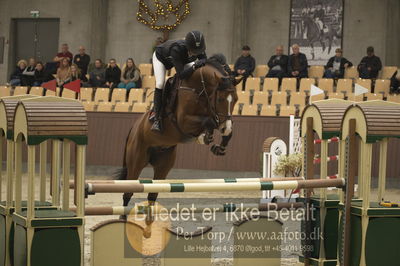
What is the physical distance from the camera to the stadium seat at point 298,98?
1593 cm

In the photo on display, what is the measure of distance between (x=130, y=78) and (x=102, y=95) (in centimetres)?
80

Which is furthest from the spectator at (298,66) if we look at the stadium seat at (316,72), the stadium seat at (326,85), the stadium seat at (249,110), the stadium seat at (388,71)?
the stadium seat at (388,71)

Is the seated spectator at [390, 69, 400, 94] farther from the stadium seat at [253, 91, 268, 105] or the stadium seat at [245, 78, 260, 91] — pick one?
the stadium seat at [245, 78, 260, 91]

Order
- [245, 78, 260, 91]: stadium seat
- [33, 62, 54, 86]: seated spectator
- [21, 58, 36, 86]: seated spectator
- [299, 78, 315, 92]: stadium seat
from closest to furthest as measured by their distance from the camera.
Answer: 1. [299, 78, 315, 92]: stadium seat
2. [245, 78, 260, 91]: stadium seat
3. [33, 62, 54, 86]: seated spectator
4. [21, 58, 36, 86]: seated spectator

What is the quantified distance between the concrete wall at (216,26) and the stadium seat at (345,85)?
149 inches

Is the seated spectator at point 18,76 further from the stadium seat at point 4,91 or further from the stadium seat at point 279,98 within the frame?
the stadium seat at point 279,98

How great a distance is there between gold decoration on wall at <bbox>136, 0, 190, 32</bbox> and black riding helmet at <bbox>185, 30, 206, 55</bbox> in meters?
14.8

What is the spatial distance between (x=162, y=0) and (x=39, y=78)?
5125mm

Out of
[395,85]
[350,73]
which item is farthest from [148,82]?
[395,85]

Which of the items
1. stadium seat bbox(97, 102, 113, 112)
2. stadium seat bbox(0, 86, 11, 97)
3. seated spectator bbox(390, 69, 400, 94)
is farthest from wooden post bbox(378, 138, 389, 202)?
stadium seat bbox(0, 86, 11, 97)

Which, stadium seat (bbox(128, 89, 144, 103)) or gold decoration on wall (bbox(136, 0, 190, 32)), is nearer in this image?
stadium seat (bbox(128, 89, 144, 103))

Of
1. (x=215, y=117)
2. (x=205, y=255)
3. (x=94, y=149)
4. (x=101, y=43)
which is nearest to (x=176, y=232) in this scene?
(x=205, y=255)

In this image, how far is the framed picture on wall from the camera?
2083 centimetres

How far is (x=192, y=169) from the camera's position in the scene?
611 inches
